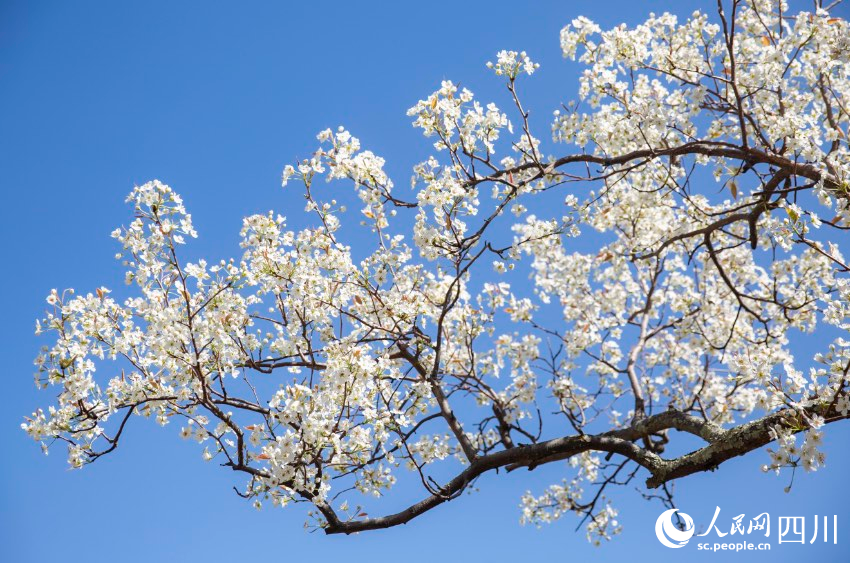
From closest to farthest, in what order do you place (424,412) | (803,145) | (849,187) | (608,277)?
(849,187) → (803,145) → (424,412) → (608,277)

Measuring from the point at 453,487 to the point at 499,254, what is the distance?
1.73 metres

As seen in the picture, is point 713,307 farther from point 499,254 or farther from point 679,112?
point 499,254

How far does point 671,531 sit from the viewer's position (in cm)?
599

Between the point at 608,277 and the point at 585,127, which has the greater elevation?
the point at 608,277

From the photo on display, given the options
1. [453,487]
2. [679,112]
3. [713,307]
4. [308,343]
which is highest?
[679,112]

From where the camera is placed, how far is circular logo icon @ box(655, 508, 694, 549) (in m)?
5.91

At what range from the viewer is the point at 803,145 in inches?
181

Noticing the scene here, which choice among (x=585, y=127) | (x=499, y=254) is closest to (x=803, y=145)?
(x=585, y=127)

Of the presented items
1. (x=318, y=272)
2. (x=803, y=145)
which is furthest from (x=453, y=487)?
(x=803, y=145)

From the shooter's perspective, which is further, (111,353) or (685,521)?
(685,521)

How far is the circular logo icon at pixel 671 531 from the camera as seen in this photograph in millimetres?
5914

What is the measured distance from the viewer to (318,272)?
530 cm

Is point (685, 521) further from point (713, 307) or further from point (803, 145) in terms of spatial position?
point (803, 145)

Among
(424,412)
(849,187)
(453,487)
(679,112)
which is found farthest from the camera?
(679,112)
